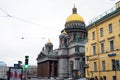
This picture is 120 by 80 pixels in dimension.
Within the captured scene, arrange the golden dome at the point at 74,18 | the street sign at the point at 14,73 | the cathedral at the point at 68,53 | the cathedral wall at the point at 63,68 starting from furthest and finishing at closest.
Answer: the golden dome at the point at 74,18
the cathedral wall at the point at 63,68
the cathedral at the point at 68,53
the street sign at the point at 14,73

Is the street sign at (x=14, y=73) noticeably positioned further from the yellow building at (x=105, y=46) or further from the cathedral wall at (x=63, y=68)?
the cathedral wall at (x=63, y=68)

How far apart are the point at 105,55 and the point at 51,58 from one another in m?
66.5

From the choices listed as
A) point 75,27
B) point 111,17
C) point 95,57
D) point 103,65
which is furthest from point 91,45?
point 75,27

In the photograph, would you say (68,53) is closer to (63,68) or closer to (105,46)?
(63,68)

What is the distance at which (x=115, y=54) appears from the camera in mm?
34438

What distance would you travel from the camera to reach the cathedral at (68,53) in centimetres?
8988

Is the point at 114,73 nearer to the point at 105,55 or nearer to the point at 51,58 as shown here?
the point at 105,55

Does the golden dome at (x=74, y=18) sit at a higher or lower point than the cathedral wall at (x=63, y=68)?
higher

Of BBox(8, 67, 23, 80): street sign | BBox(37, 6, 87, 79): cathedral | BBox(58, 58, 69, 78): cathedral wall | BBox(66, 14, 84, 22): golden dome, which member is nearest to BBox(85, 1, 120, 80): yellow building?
BBox(8, 67, 23, 80): street sign

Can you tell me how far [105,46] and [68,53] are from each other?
60.1m

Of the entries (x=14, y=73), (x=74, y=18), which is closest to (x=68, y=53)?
(x=74, y=18)

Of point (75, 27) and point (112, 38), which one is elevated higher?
point (75, 27)

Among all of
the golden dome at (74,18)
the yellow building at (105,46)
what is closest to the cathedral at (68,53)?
the golden dome at (74,18)

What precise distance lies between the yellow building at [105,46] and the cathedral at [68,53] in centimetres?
4696
